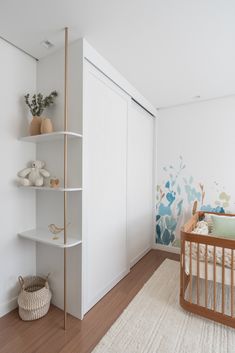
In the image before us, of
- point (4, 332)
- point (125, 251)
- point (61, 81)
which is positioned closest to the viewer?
point (4, 332)

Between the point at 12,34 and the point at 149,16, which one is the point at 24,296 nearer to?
the point at 12,34

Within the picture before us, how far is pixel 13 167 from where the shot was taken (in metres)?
1.76

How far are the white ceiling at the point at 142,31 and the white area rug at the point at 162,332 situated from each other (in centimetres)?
239

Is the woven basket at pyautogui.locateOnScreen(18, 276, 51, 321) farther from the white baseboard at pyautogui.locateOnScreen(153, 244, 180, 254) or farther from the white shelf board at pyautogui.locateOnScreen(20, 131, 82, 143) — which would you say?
the white baseboard at pyautogui.locateOnScreen(153, 244, 180, 254)

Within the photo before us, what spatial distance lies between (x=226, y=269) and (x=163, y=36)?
2.08 m

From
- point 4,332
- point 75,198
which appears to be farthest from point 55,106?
point 4,332

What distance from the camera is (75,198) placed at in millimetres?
1673

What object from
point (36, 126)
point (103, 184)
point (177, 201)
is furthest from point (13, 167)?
point (177, 201)

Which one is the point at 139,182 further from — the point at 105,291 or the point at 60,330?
the point at 60,330

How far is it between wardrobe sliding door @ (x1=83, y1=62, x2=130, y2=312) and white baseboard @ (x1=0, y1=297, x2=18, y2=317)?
2.20ft

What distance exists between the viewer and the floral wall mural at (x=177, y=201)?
283cm

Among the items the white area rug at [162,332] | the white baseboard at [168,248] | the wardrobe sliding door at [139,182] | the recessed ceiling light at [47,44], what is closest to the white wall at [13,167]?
the recessed ceiling light at [47,44]

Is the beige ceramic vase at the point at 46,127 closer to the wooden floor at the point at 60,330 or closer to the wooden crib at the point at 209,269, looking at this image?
the wooden crib at the point at 209,269

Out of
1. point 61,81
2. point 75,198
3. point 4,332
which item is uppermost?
point 61,81
